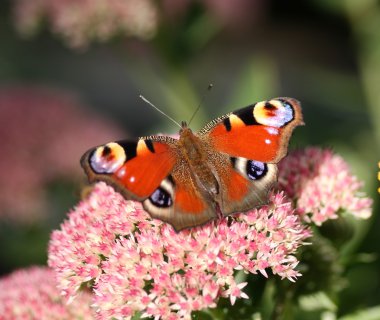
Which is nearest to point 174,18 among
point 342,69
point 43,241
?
point 43,241

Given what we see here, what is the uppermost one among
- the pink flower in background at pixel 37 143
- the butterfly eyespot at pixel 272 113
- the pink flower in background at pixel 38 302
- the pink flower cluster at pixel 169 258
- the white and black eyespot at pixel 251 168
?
the butterfly eyespot at pixel 272 113

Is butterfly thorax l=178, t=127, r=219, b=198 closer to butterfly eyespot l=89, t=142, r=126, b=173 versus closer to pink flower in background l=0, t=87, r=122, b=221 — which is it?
butterfly eyespot l=89, t=142, r=126, b=173

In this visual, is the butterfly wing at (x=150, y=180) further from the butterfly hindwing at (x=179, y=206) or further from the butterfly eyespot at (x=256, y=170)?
the butterfly eyespot at (x=256, y=170)

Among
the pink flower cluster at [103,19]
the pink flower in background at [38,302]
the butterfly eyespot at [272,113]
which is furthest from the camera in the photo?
the pink flower cluster at [103,19]

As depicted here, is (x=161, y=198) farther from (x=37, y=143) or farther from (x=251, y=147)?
(x=37, y=143)

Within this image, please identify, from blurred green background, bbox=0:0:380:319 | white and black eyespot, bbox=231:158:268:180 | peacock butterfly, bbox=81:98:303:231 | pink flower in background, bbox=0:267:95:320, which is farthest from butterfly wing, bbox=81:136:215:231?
blurred green background, bbox=0:0:380:319

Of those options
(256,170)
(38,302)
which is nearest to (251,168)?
(256,170)

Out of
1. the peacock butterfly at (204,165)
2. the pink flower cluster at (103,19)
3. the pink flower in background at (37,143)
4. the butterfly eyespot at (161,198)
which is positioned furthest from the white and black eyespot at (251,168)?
the pink flower in background at (37,143)
